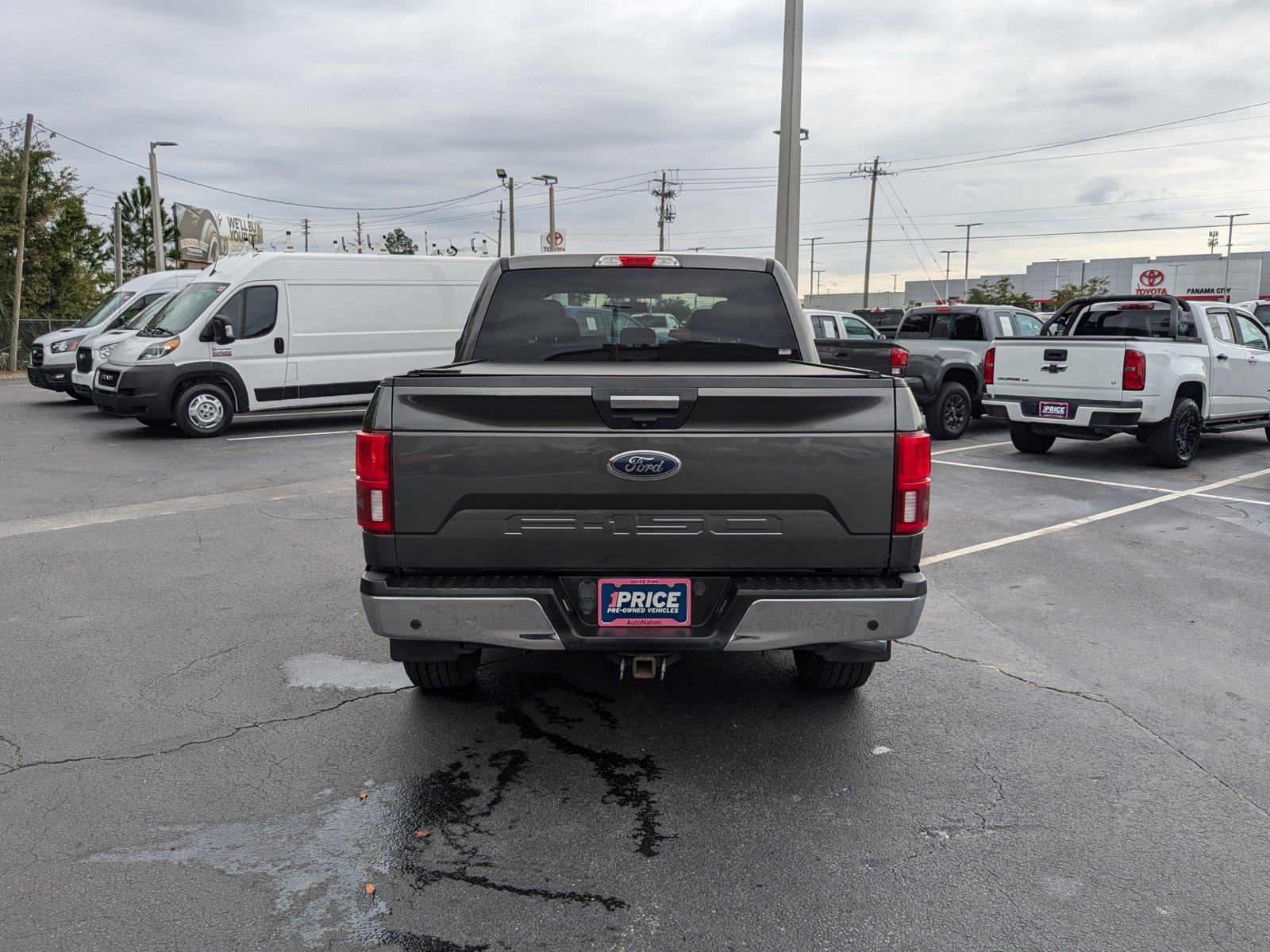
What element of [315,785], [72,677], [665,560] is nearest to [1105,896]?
[665,560]

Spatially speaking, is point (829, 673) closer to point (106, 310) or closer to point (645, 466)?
point (645, 466)

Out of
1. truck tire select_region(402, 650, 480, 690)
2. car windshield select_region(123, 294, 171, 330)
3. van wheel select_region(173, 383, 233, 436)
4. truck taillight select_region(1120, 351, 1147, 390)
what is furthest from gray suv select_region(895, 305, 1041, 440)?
car windshield select_region(123, 294, 171, 330)

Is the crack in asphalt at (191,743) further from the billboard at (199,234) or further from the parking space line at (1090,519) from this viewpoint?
the billboard at (199,234)

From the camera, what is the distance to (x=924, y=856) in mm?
3186

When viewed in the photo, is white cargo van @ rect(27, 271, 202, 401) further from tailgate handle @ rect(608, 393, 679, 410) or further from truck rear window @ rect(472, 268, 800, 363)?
tailgate handle @ rect(608, 393, 679, 410)

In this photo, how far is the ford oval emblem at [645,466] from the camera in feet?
11.3

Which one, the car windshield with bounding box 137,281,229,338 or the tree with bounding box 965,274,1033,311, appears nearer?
the car windshield with bounding box 137,281,229,338

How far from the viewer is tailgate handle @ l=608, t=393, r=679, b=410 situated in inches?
136

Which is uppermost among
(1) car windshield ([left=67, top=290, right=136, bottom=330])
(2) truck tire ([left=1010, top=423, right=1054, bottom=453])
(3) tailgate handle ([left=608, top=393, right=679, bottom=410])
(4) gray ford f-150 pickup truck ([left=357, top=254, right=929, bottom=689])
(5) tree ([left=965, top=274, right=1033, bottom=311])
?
(5) tree ([left=965, top=274, right=1033, bottom=311])

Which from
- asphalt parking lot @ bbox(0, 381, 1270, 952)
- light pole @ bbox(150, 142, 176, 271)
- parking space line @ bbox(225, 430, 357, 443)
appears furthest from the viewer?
light pole @ bbox(150, 142, 176, 271)

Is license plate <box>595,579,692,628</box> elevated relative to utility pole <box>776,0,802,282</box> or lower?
lower

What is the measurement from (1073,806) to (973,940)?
3.32 ft

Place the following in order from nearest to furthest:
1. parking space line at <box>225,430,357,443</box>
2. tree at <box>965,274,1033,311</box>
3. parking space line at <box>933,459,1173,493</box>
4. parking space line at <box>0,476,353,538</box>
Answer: parking space line at <box>0,476,353,538</box> → parking space line at <box>933,459,1173,493</box> → parking space line at <box>225,430,357,443</box> → tree at <box>965,274,1033,311</box>

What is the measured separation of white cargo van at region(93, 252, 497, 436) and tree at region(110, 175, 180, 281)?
5560 centimetres
